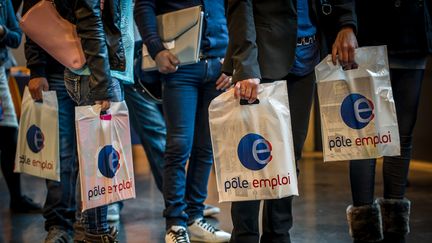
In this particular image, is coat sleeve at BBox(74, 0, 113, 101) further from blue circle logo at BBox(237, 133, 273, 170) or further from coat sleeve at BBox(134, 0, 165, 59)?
blue circle logo at BBox(237, 133, 273, 170)

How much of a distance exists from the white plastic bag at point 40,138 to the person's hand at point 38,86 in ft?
0.10

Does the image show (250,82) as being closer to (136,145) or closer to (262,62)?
(262,62)

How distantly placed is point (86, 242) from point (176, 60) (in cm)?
79

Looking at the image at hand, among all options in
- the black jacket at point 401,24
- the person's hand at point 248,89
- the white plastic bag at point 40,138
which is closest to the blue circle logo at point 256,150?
the person's hand at point 248,89

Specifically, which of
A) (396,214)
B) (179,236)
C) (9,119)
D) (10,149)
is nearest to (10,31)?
(9,119)

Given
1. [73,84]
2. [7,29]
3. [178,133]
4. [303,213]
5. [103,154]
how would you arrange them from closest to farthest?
[103,154] < [73,84] < [178,133] < [303,213] < [7,29]

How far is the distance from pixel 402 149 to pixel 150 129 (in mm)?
1354

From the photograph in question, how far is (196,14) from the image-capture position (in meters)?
2.35

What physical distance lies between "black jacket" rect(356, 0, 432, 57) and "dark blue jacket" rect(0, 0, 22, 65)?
6.18ft

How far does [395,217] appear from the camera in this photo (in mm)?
2342

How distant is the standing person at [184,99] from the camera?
237 centimetres

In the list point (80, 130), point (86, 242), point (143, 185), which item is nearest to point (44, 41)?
point (80, 130)

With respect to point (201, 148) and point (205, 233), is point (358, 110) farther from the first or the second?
point (205, 233)

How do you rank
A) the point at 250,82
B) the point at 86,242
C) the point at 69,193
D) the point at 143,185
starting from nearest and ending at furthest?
the point at 250,82
the point at 86,242
the point at 69,193
the point at 143,185
